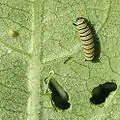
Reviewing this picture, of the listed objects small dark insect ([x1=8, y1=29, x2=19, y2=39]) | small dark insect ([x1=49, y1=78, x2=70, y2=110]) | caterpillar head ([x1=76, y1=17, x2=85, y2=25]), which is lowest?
small dark insect ([x1=49, y1=78, x2=70, y2=110])

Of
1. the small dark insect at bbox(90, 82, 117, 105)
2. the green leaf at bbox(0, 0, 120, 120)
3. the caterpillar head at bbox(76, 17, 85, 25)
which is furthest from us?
the small dark insect at bbox(90, 82, 117, 105)

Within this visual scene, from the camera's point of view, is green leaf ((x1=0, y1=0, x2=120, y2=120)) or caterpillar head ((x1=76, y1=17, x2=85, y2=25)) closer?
caterpillar head ((x1=76, y1=17, x2=85, y2=25))

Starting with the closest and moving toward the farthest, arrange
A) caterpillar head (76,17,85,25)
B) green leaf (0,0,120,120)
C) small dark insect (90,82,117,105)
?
caterpillar head (76,17,85,25), green leaf (0,0,120,120), small dark insect (90,82,117,105)

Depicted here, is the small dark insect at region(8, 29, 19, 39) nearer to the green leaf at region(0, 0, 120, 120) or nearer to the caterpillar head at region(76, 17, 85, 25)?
the green leaf at region(0, 0, 120, 120)

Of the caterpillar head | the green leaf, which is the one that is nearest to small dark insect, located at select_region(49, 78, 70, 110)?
the green leaf

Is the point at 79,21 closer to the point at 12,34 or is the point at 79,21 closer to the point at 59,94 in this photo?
the point at 12,34

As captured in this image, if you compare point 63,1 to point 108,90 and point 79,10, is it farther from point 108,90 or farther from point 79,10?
point 108,90

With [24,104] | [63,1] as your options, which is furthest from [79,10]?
[24,104]

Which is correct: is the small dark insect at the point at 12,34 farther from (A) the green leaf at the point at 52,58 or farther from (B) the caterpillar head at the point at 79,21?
(B) the caterpillar head at the point at 79,21
